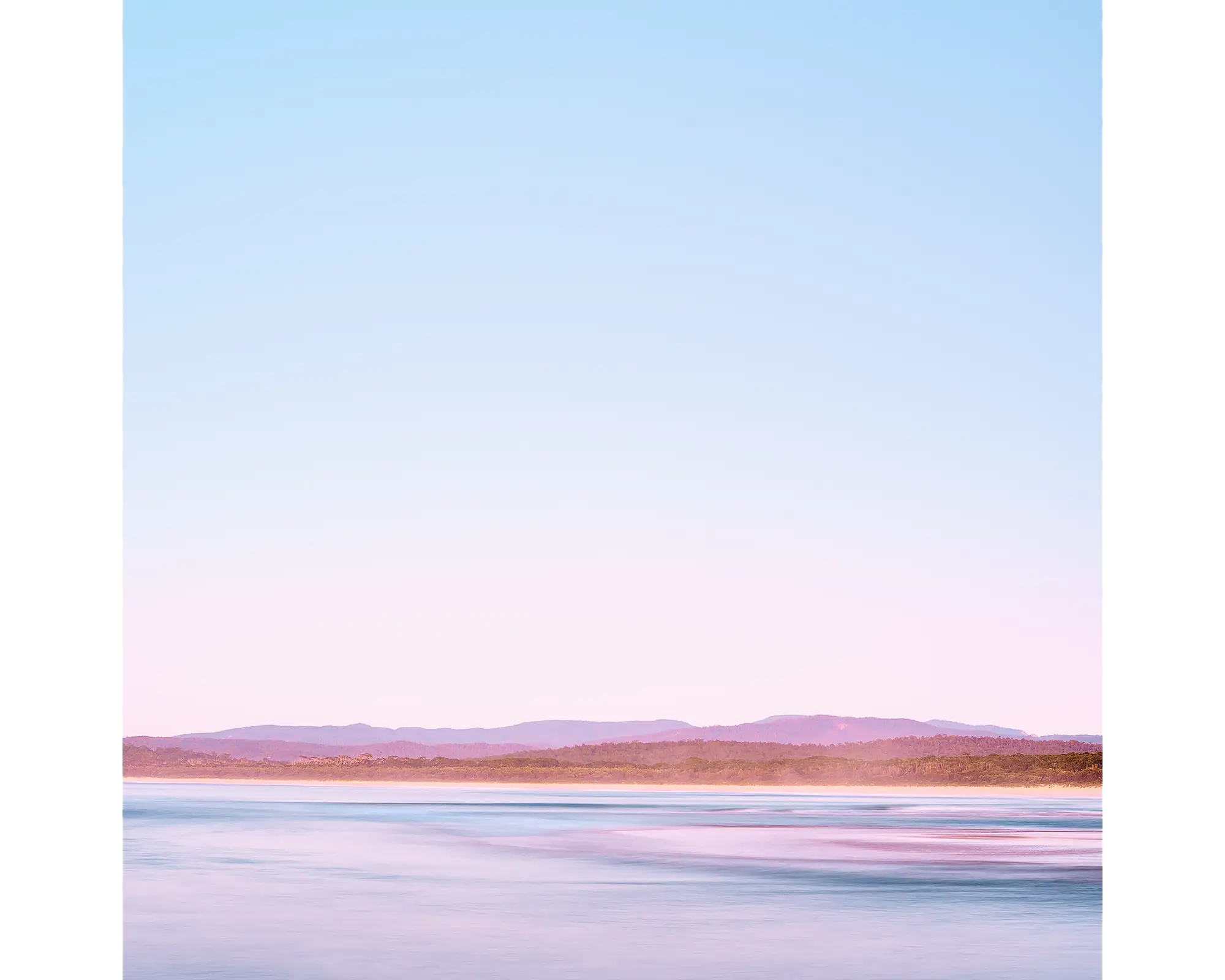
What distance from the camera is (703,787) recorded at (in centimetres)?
1559

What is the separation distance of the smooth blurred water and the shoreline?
558 cm

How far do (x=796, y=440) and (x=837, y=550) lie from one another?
3.80 feet

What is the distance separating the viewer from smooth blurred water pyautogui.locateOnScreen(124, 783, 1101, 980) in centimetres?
327

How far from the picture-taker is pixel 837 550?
13.0 meters
